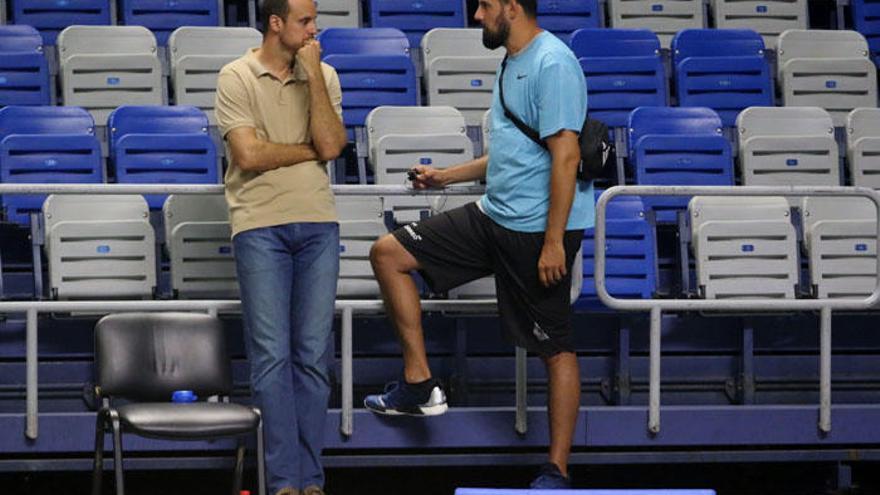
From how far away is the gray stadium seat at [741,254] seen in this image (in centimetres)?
677

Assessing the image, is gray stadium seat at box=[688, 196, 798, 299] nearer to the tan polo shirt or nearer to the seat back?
the tan polo shirt

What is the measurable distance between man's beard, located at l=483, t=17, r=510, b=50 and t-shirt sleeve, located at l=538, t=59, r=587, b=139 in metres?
0.22

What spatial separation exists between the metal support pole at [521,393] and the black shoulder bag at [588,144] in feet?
2.66

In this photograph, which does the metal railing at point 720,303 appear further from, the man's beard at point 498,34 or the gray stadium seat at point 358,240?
the gray stadium seat at point 358,240

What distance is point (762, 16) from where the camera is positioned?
9.78 meters

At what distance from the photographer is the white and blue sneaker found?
607 cm

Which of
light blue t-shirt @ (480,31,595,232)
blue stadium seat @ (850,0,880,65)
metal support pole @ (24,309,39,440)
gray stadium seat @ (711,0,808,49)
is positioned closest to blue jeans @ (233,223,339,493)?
light blue t-shirt @ (480,31,595,232)

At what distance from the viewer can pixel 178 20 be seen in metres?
9.45

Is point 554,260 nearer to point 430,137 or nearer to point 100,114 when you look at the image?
point 430,137

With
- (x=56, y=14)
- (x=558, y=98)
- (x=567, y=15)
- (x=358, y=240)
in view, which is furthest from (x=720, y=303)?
(x=56, y=14)

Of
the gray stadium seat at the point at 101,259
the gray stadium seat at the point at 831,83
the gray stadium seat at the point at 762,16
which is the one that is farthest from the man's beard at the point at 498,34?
the gray stadium seat at the point at 762,16

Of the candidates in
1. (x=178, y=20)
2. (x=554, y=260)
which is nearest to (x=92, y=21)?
(x=178, y=20)

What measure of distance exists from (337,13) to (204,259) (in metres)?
3.36

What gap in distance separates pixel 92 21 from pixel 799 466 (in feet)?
14.9
